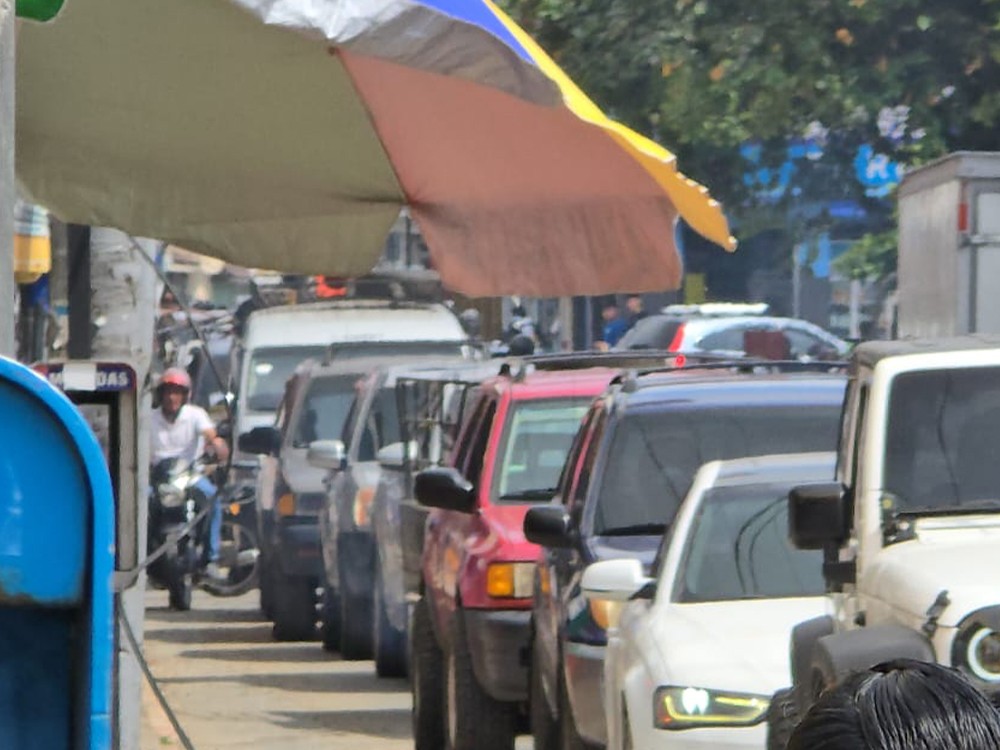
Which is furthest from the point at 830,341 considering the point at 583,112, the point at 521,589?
the point at 583,112

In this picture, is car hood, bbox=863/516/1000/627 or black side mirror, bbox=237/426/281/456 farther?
black side mirror, bbox=237/426/281/456

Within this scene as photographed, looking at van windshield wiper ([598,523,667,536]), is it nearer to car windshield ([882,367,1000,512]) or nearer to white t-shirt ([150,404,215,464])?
car windshield ([882,367,1000,512])

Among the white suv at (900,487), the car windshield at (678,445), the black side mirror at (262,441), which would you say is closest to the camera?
the white suv at (900,487)

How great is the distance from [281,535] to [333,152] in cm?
1007

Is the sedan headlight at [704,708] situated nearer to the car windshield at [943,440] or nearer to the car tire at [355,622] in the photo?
the car windshield at [943,440]

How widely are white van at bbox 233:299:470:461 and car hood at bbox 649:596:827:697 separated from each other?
15.3 metres

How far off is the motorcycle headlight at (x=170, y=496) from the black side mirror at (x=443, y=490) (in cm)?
933

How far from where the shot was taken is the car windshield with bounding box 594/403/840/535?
10258mm

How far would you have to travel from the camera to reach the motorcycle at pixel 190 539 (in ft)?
68.1

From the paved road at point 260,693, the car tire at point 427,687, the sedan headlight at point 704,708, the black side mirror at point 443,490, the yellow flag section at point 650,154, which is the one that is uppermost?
the yellow flag section at point 650,154

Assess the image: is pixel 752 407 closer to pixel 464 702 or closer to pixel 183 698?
pixel 464 702

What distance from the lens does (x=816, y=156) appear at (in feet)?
109

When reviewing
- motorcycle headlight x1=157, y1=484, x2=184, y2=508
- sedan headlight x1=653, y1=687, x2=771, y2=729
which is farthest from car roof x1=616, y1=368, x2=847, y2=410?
motorcycle headlight x1=157, y1=484, x2=184, y2=508

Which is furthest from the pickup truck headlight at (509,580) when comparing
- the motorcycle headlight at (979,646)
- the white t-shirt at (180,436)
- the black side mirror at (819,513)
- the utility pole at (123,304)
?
the white t-shirt at (180,436)
